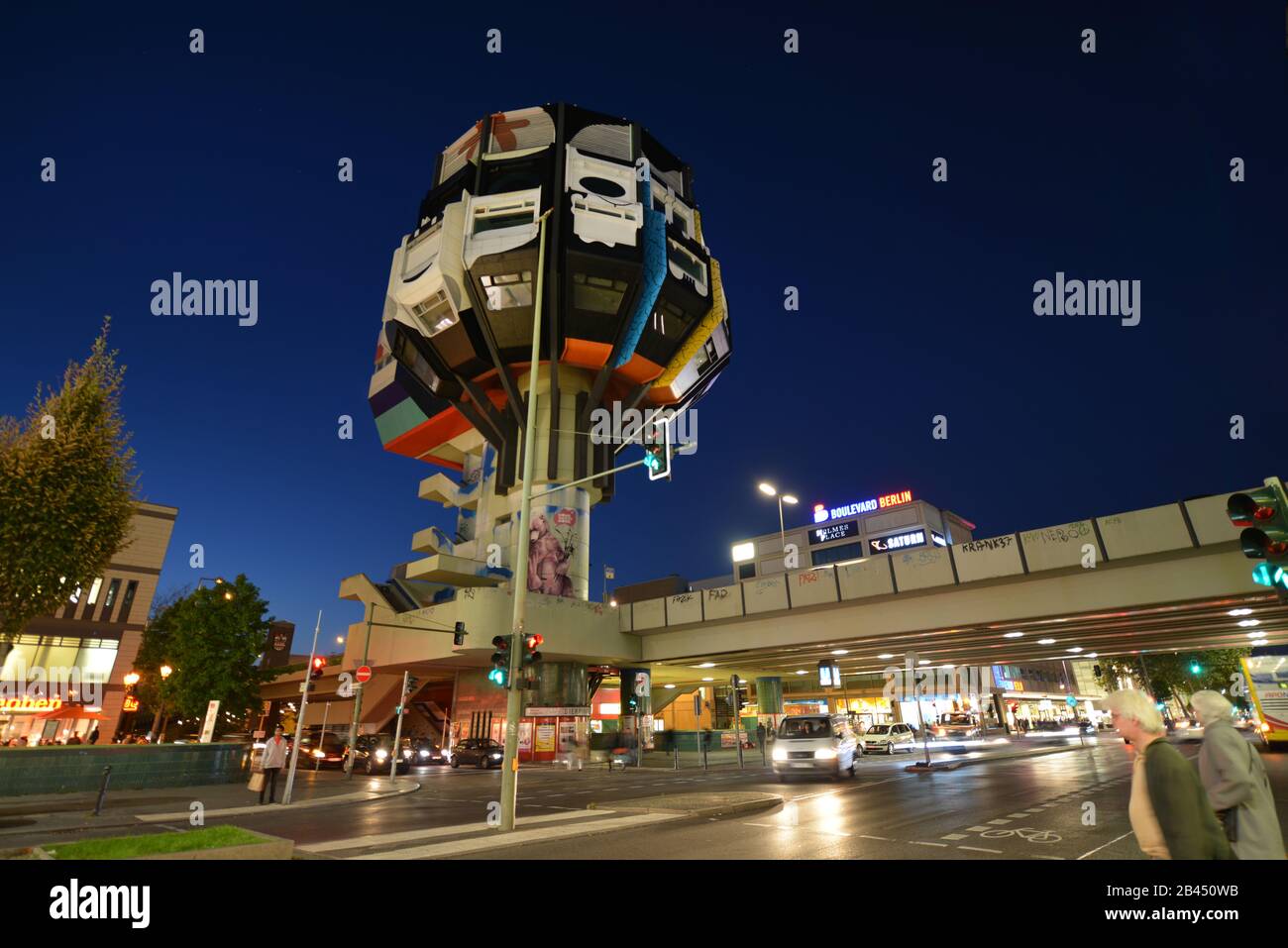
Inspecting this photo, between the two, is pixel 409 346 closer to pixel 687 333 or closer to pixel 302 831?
pixel 687 333

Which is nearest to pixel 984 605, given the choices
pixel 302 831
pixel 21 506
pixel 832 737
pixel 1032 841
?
pixel 832 737

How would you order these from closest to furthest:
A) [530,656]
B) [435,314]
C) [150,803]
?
[530,656]
[150,803]
[435,314]

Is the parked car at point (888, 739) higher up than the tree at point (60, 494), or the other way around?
the tree at point (60, 494)

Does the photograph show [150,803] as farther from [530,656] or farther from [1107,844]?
[1107,844]

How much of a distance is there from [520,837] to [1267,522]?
494 inches

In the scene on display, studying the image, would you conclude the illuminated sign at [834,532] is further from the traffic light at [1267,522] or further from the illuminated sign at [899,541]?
the traffic light at [1267,522]

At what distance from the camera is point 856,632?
3120cm

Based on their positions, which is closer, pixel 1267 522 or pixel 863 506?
pixel 1267 522

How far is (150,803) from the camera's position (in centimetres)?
1741

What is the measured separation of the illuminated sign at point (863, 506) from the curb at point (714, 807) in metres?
A: 89.6

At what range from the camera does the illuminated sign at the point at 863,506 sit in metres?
98.3

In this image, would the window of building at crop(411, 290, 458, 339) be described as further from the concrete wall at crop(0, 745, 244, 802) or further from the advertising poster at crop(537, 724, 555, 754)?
the concrete wall at crop(0, 745, 244, 802)

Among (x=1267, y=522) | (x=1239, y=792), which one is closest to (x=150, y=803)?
(x=1239, y=792)

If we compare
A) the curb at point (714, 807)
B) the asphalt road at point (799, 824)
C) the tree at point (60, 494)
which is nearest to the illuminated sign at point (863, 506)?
the asphalt road at point (799, 824)
